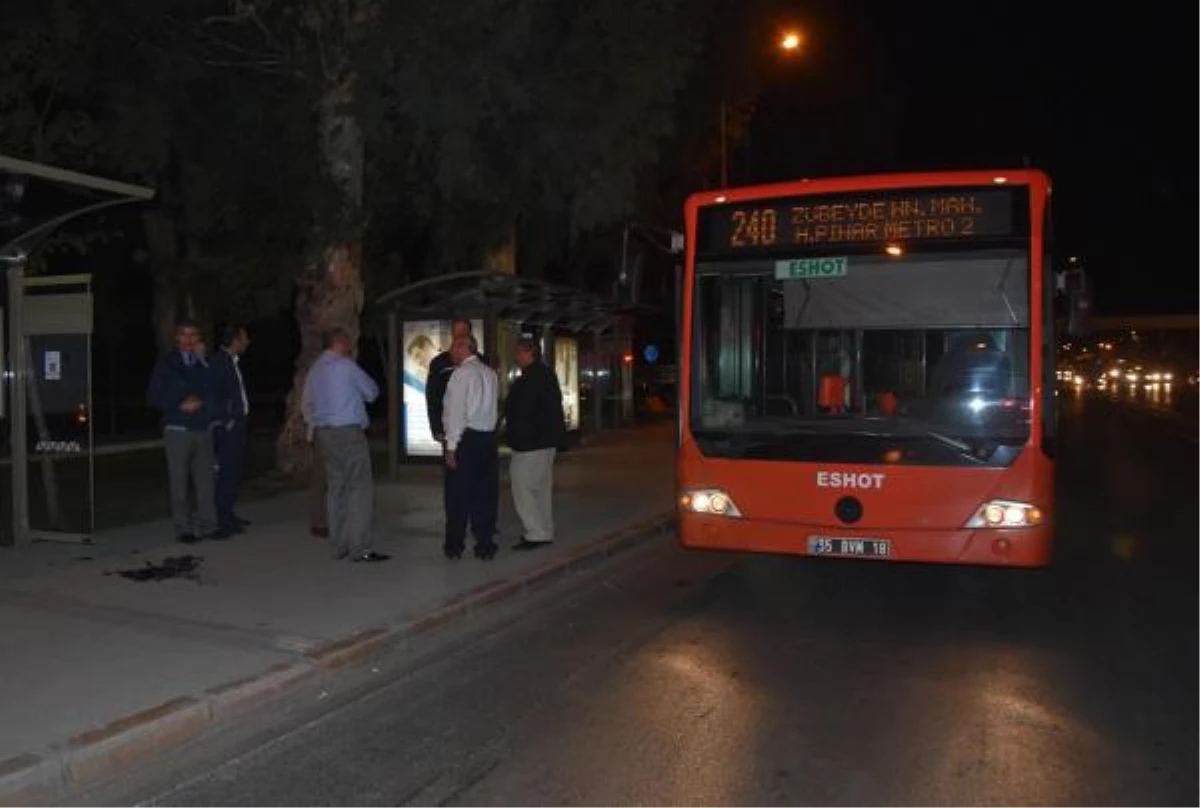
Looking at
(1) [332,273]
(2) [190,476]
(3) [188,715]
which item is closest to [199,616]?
(3) [188,715]

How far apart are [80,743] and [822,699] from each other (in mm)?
3712

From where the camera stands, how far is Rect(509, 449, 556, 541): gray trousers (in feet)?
33.1

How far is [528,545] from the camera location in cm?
1034

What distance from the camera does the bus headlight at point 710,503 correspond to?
8.28 m

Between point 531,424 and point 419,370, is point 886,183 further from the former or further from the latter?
point 419,370

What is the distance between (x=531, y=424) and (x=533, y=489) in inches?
25.6

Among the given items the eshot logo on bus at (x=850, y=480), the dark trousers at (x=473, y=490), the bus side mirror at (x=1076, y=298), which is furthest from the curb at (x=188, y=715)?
the bus side mirror at (x=1076, y=298)

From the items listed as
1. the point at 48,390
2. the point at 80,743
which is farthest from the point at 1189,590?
the point at 48,390

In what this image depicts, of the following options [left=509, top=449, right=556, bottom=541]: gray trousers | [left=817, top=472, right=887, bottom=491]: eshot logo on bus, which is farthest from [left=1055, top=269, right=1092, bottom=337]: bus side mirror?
[left=509, top=449, right=556, bottom=541]: gray trousers

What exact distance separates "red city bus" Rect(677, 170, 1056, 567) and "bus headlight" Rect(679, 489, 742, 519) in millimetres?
12

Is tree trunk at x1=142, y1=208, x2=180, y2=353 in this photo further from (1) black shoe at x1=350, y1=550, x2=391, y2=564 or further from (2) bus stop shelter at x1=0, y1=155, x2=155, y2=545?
(1) black shoe at x1=350, y1=550, x2=391, y2=564

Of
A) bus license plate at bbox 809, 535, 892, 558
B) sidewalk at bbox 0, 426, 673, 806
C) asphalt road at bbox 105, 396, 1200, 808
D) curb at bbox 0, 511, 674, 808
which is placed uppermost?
bus license plate at bbox 809, 535, 892, 558

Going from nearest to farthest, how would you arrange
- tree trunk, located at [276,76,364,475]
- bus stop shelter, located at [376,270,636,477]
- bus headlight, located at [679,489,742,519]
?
bus headlight, located at [679,489,742,519] < tree trunk, located at [276,76,364,475] < bus stop shelter, located at [376,270,636,477]

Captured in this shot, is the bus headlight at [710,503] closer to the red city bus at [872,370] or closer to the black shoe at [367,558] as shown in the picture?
the red city bus at [872,370]
